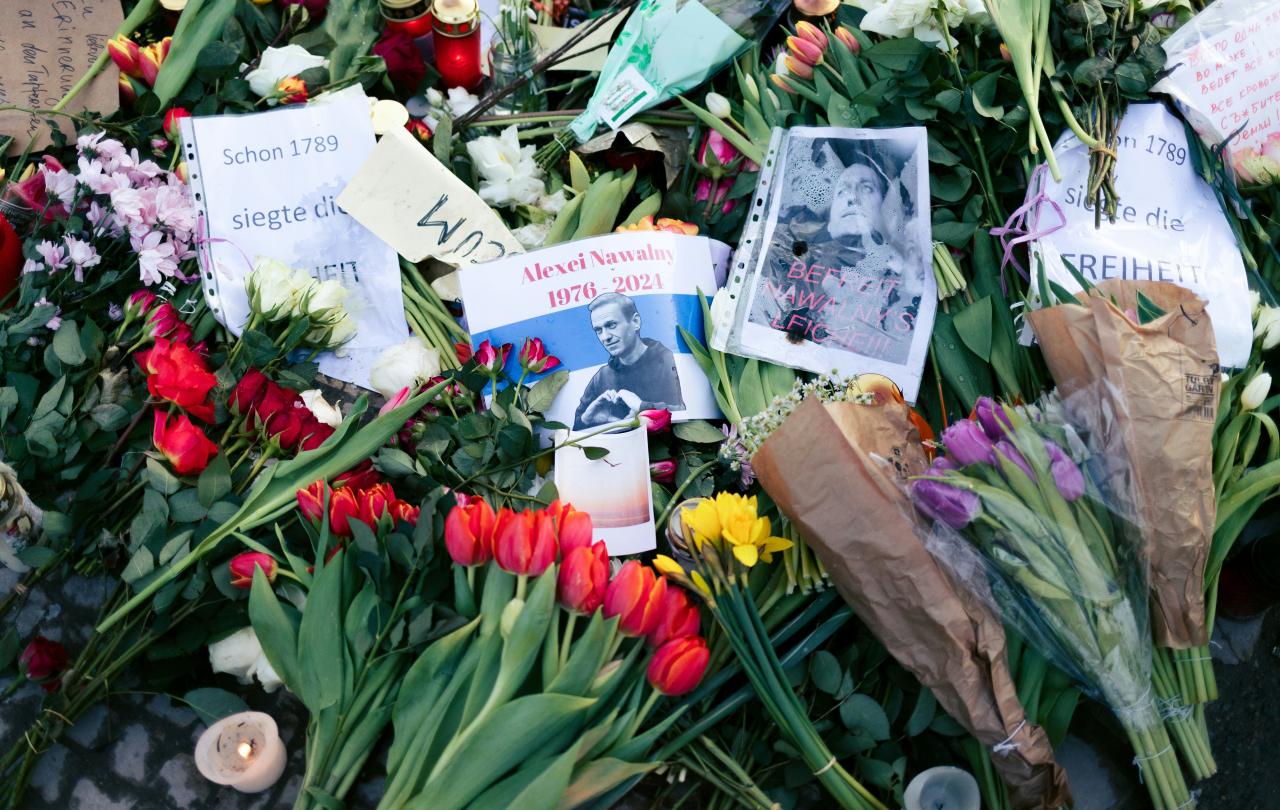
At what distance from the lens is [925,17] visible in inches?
49.8

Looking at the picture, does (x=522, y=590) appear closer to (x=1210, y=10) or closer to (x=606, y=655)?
(x=606, y=655)

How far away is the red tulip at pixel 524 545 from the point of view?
2.82 feet

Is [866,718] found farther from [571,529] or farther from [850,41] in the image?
[850,41]

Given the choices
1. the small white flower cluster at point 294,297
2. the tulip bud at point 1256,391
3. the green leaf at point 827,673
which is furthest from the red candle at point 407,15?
the tulip bud at point 1256,391

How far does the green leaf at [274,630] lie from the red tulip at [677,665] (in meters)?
0.34

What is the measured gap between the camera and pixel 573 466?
1.13 meters

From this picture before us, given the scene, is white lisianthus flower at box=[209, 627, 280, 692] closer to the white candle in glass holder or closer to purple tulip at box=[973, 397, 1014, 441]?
the white candle in glass holder

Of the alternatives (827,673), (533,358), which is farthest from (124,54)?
(827,673)

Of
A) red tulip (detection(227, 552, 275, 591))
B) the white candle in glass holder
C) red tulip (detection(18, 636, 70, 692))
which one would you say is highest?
red tulip (detection(227, 552, 275, 591))

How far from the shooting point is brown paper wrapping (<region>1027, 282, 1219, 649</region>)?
0.91 meters

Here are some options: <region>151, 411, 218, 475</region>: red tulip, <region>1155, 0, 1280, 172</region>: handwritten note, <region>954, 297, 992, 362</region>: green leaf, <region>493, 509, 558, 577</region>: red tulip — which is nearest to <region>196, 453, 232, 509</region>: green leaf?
<region>151, 411, 218, 475</region>: red tulip

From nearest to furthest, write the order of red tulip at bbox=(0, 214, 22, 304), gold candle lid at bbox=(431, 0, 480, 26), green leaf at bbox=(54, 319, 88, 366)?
green leaf at bbox=(54, 319, 88, 366), red tulip at bbox=(0, 214, 22, 304), gold candle lid at bbox=(431, 0, 480, 26)

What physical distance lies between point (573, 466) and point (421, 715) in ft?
1.21

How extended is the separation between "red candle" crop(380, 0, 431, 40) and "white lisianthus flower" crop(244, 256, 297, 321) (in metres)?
0.52
